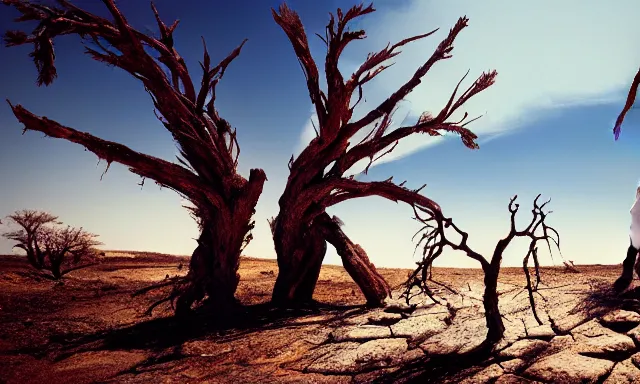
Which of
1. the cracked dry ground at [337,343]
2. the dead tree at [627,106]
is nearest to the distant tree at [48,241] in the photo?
the cracked dry ground at [337,343]

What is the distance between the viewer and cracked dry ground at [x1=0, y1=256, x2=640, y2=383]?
12.3 ft

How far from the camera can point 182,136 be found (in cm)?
687

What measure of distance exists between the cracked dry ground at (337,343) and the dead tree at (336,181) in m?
0.75

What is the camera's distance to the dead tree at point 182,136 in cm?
580

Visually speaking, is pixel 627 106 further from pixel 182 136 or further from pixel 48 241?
pixel 48 241

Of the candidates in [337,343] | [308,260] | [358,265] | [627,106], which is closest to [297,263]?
[308,260]

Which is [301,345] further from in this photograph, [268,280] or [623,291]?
[268,280]

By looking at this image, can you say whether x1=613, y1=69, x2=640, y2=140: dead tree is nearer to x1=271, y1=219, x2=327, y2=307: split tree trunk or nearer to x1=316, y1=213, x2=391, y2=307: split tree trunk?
x1=316, y1=213, x2=391, y2=307: split tree trunk

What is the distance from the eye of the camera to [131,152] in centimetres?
605

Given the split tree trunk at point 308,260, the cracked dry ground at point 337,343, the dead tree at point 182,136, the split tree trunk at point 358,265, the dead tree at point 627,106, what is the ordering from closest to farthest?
the dead tree at point 627,106 → the cracked dry ground at point 337,343 → the dead tree at point 182,136 → the split tree trunk at point 358,265 → the split tree trunk at point 308,260

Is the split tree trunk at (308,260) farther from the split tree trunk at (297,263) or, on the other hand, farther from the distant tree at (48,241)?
the distant tree at (48,241)

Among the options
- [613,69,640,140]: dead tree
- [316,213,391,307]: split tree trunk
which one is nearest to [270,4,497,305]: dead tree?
[316,213,391,307]: split tree trunk

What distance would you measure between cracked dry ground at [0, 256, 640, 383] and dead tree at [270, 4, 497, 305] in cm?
75

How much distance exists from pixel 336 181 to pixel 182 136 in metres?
3.08
